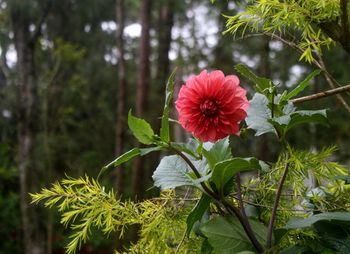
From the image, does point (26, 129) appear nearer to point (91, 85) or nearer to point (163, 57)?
point (163, 57)

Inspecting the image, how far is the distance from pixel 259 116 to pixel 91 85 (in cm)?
749

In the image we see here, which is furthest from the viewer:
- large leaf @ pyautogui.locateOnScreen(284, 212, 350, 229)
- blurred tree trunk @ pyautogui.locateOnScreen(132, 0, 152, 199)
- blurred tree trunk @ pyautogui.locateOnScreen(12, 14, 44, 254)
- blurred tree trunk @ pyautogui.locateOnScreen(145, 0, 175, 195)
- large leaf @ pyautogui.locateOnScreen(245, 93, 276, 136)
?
blurred tree trunk @ pyautogui.locateOnScreen(145, 0, 175, 195)

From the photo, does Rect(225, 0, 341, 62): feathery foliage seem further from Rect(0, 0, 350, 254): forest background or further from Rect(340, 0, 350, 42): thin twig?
Rect(0, 0, 350, 254): forest background

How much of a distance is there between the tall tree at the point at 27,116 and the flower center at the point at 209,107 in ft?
12.2

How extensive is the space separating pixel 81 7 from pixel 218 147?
19.1 feet

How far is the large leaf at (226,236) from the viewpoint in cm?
69

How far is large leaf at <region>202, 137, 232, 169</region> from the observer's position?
0.70 metres

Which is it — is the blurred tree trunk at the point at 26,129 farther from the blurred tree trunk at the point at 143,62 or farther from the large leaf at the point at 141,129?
the large leaf at the point at 141,129

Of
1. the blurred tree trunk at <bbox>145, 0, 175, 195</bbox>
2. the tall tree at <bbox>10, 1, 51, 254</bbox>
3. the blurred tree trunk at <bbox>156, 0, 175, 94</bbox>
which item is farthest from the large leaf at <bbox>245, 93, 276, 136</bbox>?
the blurred tree trunk at <bbox>156, 0, 175, 94</bbox>

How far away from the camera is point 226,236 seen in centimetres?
69

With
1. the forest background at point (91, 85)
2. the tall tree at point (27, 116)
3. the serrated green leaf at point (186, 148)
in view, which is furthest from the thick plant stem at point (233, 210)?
the tall tree at point (27, 116)

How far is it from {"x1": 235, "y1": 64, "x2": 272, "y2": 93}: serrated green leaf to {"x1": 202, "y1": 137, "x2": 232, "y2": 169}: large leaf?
5.3 inches

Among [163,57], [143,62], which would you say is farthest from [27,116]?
[163,57]

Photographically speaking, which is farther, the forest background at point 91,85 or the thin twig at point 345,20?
the forest background at point 91,85
